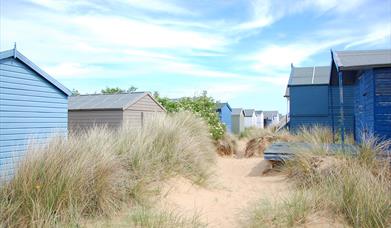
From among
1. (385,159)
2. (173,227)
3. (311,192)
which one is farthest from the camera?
(385,159)

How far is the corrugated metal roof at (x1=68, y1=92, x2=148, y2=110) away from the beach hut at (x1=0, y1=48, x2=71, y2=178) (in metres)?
5.25

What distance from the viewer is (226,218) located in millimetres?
6375

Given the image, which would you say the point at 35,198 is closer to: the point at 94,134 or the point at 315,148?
the point at 94,134

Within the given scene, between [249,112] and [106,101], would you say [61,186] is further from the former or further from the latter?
[249,112]

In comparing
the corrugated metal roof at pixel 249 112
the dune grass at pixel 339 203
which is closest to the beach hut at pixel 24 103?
the dune grass at pixel 339 203

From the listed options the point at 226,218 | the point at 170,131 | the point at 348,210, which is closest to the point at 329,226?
the point at 348,210

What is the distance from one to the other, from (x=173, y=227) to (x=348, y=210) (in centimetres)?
255

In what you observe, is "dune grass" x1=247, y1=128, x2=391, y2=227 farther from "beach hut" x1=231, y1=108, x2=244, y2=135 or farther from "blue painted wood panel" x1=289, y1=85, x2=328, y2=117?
"beach hut" x1=231, y1=108, x2=244, y2=135

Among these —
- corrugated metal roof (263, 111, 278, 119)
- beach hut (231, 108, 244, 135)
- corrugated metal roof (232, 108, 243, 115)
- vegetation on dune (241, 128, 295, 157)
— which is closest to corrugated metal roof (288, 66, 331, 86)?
vegetation on dune (241, 128, 295, 157)

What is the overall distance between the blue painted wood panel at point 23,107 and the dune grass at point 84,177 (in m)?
3.25

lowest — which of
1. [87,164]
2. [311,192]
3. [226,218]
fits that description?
[226,218]

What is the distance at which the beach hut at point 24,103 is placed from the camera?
35.3ft

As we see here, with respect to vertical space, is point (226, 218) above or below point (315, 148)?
below

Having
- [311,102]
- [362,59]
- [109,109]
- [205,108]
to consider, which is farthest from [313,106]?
[109,109]
